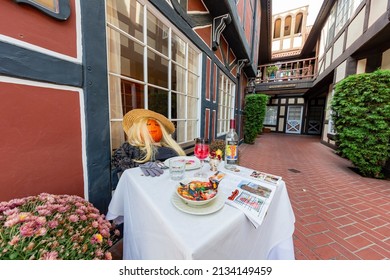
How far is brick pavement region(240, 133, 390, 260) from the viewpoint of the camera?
149 centimetres

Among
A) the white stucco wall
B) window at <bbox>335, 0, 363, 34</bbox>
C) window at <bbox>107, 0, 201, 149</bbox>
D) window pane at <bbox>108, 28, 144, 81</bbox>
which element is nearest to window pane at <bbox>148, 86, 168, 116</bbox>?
window at <bbox>107, 0, 201, 149</bbox>

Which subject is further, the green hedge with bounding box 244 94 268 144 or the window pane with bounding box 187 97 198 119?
the green hedge with bounding box 244 94 268 144

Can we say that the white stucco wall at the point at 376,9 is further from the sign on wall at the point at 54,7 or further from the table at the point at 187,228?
the sign on wall at the point at 54,7

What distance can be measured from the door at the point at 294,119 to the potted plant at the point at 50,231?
14.0 m

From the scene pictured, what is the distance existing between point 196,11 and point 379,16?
447 centimetres

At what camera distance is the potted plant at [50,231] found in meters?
0.59

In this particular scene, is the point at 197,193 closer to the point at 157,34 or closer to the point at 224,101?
the point at 157,34

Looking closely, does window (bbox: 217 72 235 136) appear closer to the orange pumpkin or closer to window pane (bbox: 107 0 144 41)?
window pane (bbox: 107 0 144 41)

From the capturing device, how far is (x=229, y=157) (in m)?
1.23

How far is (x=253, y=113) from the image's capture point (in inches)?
283

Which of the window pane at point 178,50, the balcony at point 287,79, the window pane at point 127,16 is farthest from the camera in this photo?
the balcony at point 287,79

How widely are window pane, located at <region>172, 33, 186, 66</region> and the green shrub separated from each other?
362cm

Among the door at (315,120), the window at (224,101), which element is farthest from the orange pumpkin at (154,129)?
the door at (315,120)
